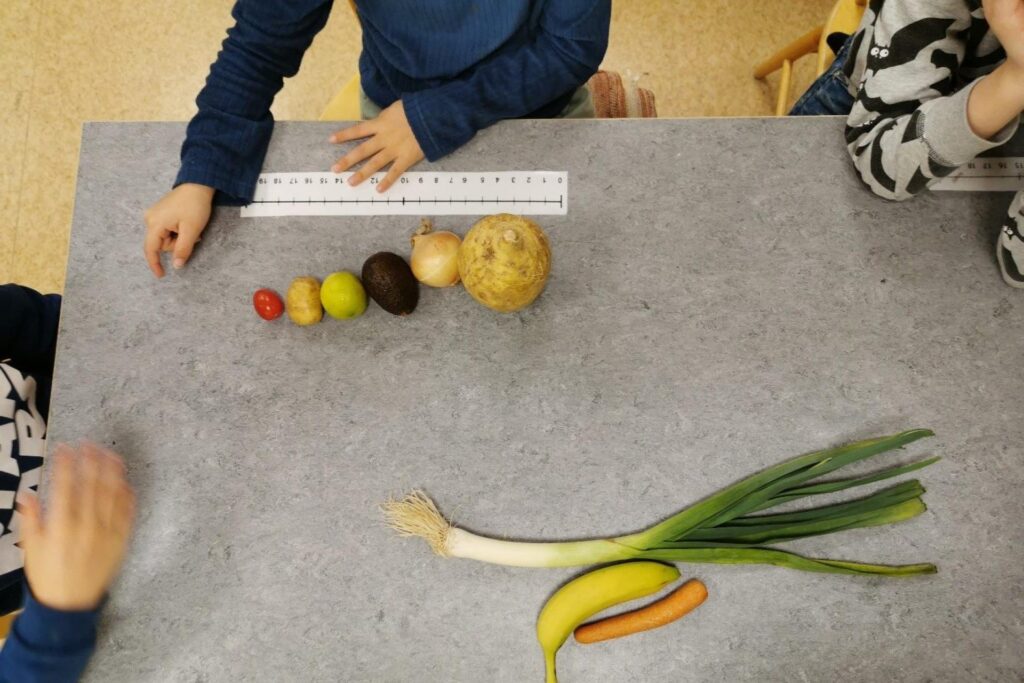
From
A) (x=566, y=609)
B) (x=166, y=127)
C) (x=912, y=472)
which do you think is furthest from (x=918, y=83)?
(x=166, y=127)

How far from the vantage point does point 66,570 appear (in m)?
0.78

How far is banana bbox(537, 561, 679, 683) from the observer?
2.70ft

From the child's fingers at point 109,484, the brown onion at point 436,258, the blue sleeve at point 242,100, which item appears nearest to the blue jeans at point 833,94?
the brown onion at point 436,258

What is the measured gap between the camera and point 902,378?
870 millimetres

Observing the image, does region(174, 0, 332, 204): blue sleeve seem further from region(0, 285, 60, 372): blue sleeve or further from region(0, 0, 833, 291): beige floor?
region(0, 0, 833, 291): beige floor

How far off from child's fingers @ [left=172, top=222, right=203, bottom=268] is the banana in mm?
644

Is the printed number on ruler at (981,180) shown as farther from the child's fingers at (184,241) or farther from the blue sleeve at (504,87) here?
the child's fingers at (184,241)

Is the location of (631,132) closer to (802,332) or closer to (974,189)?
(802,332)

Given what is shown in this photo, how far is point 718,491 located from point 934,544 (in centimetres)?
27

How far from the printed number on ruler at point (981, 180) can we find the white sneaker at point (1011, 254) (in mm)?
68

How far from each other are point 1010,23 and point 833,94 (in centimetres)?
33

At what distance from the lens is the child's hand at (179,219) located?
2.86ft

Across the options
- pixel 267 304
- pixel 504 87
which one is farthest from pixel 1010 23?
pixel 267 304

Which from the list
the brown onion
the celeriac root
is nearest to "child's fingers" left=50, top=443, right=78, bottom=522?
the celeriac root
